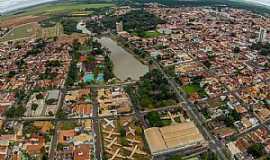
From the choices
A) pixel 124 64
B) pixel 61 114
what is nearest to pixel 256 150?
pixel 61 114

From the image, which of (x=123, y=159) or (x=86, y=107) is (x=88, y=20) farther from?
(x=123, y=159)

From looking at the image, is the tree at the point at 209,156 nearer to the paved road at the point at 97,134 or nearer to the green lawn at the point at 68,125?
the paved road at the point at 97,134

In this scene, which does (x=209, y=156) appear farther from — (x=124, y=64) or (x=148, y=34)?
(x=148, y=34)

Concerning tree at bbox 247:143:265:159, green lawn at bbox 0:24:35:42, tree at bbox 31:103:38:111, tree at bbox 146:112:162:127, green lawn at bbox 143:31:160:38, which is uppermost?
green lawn at bbox 0:24:35:42

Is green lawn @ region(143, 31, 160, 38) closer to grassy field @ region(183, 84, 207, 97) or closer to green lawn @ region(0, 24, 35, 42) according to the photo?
grassy field @ region(183, 84, 207, 97)

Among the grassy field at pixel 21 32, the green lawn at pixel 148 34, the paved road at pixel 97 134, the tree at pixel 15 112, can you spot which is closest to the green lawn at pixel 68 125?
the paved road at pixel 97 134

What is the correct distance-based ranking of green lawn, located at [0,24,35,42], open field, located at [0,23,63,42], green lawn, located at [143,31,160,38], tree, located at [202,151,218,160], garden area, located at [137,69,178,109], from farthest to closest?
green lawn, located at [0,24,35,42]
open field, located at [0,23,63,42]
green lawn, located at [143,31,160,38]
garden area, located at [137,69,178,109]
tree, located at [202,151,218,160]

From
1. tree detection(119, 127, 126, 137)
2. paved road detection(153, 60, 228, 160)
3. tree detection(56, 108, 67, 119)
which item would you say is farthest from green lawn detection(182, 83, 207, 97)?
tree detection(56, 108, 67, 119)

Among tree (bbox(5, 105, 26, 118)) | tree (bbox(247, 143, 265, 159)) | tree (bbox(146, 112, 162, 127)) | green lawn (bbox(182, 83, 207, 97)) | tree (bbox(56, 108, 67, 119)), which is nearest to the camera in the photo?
tree (bbox(247, 143, 265, 159))
